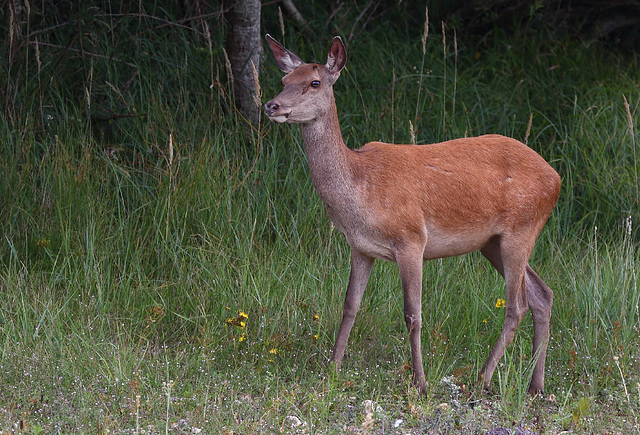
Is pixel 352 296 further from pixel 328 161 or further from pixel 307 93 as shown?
pixel 307 93

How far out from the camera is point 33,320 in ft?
16.7

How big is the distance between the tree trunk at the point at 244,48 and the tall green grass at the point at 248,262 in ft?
0.53

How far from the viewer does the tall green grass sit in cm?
443

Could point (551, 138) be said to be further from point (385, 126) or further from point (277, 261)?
point (277, 261)

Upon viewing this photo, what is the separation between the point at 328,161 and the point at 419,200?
49 cm

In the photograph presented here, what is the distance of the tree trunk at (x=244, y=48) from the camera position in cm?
685

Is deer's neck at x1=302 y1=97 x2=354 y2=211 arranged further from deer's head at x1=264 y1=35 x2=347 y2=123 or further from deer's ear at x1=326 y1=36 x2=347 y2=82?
deer's ear at x1=326 y1=36 x2=347 y2=82

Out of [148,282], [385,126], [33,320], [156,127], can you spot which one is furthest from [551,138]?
[33,320]

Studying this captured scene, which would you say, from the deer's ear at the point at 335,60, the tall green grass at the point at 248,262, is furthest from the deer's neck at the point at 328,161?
the tall green grass at the point at 248,262

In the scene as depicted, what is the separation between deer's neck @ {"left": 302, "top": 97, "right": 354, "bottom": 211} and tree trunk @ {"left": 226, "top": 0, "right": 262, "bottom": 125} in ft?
8.00

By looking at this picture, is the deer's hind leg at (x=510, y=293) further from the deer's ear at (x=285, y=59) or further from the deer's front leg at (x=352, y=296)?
the deer's ear at (x=285, y=59)

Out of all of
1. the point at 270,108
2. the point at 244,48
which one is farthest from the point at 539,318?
the point at 244,48

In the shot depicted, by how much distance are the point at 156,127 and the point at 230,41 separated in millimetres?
864

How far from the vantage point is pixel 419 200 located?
4562 millimetres
